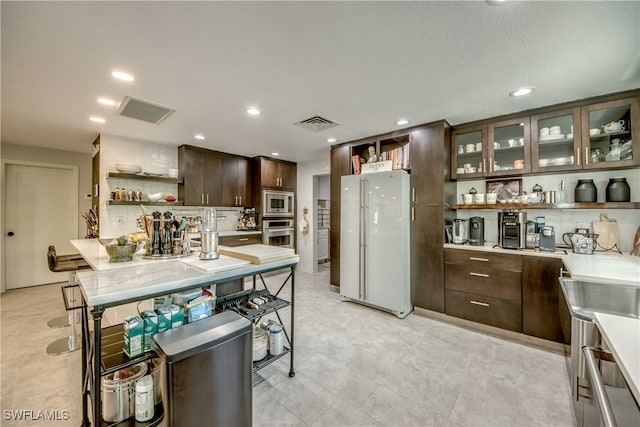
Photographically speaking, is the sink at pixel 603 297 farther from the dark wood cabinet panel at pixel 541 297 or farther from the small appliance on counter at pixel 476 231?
the small appliance on counter at pixel 476 231

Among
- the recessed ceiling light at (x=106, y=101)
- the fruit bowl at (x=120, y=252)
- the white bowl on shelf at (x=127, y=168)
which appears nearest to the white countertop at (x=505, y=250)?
the fruit bowl at (x=120, y=252)

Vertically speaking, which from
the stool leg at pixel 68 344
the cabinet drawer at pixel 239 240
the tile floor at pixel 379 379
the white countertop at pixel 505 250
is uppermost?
the white countertop at pixel 505 250

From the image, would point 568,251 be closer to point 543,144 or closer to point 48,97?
point 543,144

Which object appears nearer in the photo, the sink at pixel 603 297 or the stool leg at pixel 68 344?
the sink at pixel 603 297

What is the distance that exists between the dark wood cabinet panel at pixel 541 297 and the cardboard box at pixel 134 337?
10.5 ft

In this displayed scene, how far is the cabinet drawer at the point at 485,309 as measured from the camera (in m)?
2.56

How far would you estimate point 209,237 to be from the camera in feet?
5.46

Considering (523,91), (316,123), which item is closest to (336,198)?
(316,123)

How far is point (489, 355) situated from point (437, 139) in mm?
2336

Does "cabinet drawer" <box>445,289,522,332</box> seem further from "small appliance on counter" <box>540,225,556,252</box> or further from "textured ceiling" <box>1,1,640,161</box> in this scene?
"textured ceiling" <box>1,1,640,161</box>

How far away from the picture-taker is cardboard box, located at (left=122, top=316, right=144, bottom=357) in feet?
3.84

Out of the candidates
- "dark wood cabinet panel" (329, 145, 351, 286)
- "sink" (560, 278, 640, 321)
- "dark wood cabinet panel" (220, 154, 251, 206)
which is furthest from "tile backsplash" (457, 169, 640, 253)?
"dark wood cabinet panel" (220, 154, 251, 206)

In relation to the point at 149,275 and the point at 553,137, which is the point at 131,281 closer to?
the point at 149,275

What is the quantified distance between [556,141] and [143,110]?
4.40m
